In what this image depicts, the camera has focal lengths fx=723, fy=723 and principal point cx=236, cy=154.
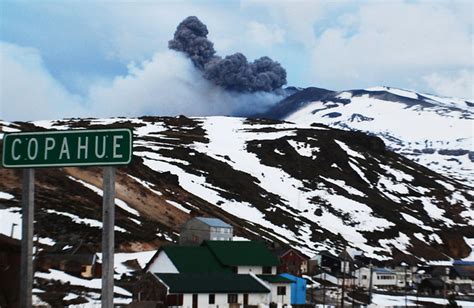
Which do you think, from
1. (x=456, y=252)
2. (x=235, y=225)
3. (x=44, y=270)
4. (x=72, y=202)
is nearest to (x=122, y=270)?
(x=44, y=270)

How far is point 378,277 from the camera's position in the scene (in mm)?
115188

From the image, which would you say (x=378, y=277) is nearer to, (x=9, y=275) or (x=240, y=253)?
(x=240, y=253)

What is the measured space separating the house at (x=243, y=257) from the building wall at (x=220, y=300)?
617cm

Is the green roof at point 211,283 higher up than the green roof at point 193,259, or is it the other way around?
the green roof at point 193,259

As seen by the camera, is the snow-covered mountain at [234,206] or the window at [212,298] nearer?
the window at [212,298]

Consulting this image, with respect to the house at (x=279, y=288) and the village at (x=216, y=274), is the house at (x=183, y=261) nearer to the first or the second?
the village at (x=216, y=274)

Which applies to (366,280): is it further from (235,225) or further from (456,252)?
(456,252)

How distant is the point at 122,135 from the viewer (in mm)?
9445

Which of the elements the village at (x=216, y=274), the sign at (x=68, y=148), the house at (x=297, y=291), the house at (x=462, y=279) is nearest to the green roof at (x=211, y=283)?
the village at (x=216, y=274)

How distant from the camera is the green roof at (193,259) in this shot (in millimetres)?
64875

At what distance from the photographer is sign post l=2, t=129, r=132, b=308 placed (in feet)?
30.7

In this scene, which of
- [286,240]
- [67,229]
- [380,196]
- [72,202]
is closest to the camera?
[67,229]

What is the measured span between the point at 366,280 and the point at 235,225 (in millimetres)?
22930

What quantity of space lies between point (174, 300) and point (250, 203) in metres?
93.2
